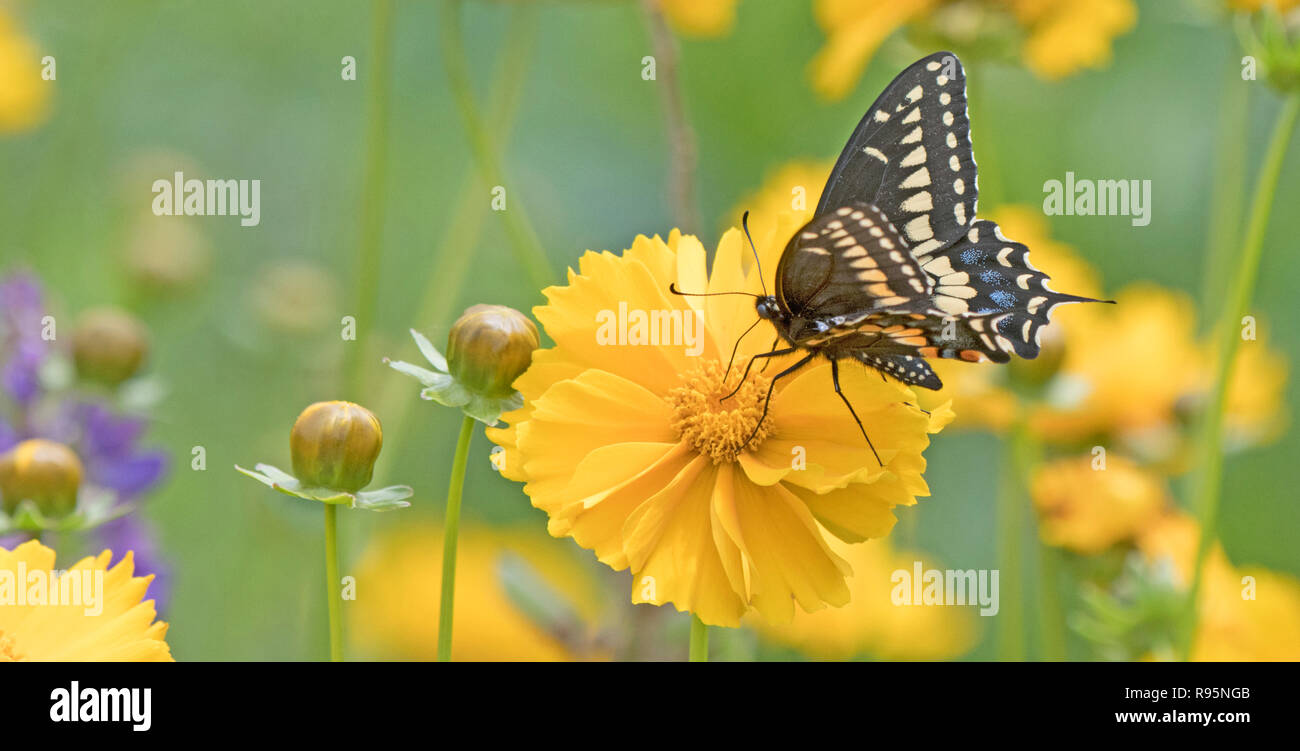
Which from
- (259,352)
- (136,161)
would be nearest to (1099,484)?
(259,352)

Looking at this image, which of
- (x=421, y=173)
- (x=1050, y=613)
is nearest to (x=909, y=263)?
(x=1050, y=613)

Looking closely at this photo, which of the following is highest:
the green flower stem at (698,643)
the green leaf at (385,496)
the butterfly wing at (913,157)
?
the butterfly wing at (913,157)

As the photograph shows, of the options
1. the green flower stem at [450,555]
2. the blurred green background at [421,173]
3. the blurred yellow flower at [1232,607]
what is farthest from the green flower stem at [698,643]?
the blurred green background at [421,173]

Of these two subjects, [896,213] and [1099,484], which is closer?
[896,213]

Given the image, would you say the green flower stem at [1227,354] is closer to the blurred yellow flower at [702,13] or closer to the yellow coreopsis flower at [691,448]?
the yellow coreopsis flower at [691,448]

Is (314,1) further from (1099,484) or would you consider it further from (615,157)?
(1099,484)
